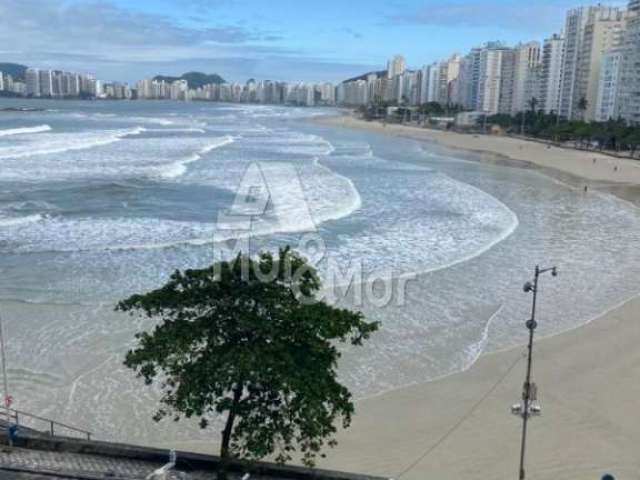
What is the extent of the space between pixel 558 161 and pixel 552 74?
206 ft

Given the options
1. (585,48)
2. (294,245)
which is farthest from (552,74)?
(294,245)

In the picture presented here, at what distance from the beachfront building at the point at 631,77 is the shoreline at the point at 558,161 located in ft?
37.7

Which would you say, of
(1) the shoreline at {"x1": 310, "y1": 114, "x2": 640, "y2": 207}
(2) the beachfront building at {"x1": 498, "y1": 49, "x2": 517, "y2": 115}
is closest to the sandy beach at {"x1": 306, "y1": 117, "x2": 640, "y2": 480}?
(1) the shoreline at {"x1": 310, "y1": 114, "x2": 640, "y2": 207}

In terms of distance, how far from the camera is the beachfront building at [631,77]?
8100 centimetres

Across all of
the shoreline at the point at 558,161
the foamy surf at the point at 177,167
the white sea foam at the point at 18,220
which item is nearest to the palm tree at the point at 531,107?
the shoreline at the point at 558,161

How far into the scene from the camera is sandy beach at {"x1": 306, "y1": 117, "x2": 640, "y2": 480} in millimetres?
10164

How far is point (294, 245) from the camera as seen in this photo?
23.1 meters

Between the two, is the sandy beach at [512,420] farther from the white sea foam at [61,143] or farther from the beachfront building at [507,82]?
the beachfront building at [507,82]

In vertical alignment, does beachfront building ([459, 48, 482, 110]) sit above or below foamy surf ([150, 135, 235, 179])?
above

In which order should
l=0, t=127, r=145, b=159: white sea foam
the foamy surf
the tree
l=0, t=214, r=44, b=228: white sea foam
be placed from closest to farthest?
the tree, l=0, t=214, r=44, b=228: white sea foam, the foamy surf, l=0, t=127, r=145, b=159: white sea foam

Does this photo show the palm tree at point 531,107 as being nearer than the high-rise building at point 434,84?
Yes

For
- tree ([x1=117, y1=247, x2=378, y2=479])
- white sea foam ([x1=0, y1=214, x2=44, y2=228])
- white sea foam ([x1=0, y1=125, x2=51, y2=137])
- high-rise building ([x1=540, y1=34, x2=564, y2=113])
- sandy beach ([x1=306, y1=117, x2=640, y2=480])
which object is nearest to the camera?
tree ([x1=117, y1=247, x2=378, y2=479])

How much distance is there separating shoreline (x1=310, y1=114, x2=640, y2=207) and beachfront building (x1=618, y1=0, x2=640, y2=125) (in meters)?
11.5

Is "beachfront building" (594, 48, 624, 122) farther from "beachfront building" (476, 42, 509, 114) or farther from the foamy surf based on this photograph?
the foamy surf
